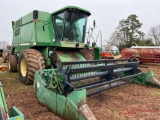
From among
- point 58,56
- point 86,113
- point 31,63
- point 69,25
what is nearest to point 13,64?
point 58,56

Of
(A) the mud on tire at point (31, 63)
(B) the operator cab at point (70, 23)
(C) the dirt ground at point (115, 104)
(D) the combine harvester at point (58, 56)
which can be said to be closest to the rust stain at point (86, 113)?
(C) the dirt ground at point (115, 104)

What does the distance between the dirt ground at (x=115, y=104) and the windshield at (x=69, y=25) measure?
6.74ft

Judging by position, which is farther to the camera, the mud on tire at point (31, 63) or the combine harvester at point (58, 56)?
the mud on tire at point (31, 63)

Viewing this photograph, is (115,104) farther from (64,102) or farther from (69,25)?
(69,25)

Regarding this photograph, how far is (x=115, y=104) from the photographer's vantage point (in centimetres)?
332

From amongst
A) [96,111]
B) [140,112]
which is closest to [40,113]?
[96,111]

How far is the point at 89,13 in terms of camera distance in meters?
5.89

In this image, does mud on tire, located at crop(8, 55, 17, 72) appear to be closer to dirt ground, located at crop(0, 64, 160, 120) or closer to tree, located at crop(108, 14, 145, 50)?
dirt ground, located at crop(0, 64, 160, 120)

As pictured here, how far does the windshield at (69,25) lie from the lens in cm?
542

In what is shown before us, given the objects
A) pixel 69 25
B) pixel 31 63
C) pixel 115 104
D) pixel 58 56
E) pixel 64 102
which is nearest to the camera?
pixel 64 102

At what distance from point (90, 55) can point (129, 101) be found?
9.73ft

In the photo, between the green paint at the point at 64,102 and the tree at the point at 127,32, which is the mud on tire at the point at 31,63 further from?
the tree at the point at 127,32

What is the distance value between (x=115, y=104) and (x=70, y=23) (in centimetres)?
318

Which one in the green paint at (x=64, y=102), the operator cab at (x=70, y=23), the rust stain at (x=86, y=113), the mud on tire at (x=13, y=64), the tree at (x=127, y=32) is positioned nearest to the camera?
the rust stain at (x=86, y=113)
